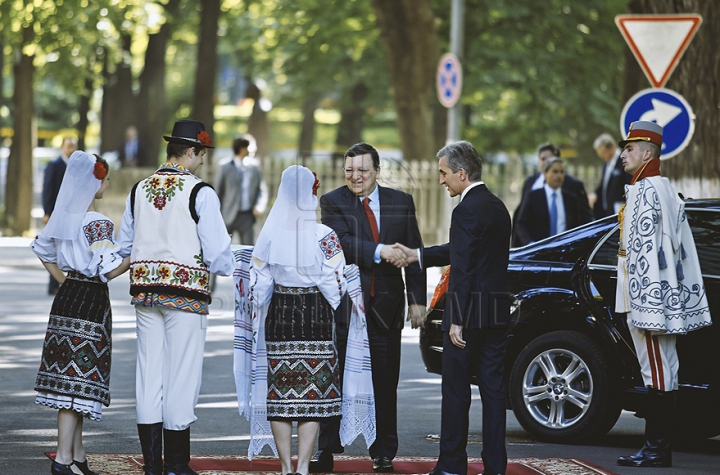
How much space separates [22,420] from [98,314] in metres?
2.26

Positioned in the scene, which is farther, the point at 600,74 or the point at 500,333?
the point at 600,74

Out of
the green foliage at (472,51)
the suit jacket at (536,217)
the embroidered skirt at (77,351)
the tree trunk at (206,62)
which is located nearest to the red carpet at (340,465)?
the embroidered skirt at (77,351)

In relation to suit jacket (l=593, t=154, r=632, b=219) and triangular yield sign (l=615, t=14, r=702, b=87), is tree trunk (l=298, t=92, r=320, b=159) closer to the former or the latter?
suit jacket (l=593, t=154, r=632, b=219)

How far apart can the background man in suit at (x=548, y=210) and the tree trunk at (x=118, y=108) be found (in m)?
23.5

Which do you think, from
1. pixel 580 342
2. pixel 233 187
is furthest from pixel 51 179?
pixel 580 342

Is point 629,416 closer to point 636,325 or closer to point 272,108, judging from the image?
point 636,325

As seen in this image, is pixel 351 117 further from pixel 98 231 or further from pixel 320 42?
pixel 98 231

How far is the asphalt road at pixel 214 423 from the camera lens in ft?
26.4

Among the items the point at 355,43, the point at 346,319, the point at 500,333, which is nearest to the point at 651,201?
the point at 500,333

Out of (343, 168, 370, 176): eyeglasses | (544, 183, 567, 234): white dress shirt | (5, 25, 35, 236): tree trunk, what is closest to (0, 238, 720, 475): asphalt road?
(343, 168, 370, 176): eyeglasses

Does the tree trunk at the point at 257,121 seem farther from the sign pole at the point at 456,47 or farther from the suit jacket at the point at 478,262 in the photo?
the suit jacket at the point at 478,262

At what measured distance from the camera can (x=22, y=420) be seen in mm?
8922

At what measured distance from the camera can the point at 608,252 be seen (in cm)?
880

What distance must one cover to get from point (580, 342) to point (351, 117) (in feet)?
103
